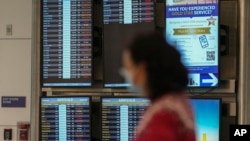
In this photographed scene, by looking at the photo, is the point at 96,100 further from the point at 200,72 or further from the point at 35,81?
the point at 200,72

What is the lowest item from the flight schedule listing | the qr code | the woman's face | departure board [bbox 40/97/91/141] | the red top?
departure board [bbox 40/97/91/141]

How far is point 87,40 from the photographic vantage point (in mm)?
3398

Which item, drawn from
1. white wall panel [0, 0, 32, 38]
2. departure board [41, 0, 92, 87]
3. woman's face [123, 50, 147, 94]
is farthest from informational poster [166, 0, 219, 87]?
woman's face [123, 50, 147, 94]

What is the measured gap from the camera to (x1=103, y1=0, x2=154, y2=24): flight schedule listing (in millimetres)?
3303

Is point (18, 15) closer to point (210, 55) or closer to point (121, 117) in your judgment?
point (121, 117)

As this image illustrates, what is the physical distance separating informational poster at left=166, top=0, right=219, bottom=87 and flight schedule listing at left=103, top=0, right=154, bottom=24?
15cm

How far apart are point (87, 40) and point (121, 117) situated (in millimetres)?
666

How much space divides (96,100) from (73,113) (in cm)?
22

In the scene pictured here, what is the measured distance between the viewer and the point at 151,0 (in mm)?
3305

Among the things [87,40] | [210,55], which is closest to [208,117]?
[210,55]

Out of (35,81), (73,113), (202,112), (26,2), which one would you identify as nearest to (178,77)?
(202,112)

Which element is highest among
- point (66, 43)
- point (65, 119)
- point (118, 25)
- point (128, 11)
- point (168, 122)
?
point (128, 11)

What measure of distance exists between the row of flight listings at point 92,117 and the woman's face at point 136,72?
1988 millimetres

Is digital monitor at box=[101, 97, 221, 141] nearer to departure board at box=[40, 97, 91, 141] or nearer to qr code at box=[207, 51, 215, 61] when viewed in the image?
departure board at box=[40, 97, 91, 141]
